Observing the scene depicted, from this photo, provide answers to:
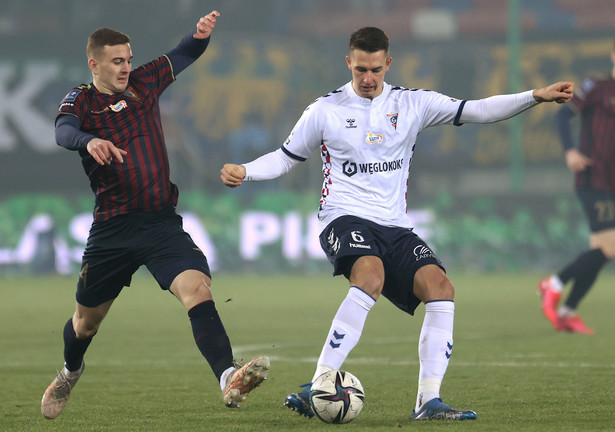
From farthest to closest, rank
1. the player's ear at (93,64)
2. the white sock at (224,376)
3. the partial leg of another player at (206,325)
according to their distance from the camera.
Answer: the player's ear at (93,64) < the partial leg of another player at (206,325) < the white sock at (224,376)

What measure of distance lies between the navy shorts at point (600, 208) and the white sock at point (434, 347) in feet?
16.6

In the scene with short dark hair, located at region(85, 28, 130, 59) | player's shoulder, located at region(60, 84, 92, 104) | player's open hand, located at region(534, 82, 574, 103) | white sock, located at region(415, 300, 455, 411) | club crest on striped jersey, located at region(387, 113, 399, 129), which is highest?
short dark hair, located at region(85, 28, 130, 59)

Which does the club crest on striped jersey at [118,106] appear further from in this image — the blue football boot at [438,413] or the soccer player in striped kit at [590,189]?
the soccer player in striped kit at [590,189]

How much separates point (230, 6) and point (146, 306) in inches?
442

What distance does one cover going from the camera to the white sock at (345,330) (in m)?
5.54

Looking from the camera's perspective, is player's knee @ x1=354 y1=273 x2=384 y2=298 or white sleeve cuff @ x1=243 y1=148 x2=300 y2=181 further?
white sleeve cuff @ x1=243 y1=148 x2=300 y2=181

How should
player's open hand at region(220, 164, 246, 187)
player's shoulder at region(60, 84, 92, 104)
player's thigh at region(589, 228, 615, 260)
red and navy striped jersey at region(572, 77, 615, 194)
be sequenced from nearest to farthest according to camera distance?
player's open hand at region(220, 164, 246, 187) → player's shoulder at region(60, 84, 92, 104) → player's thigh at region(589, 228, 615, 260) → red and navy striped jersey at region(572, 77, 615, 194)

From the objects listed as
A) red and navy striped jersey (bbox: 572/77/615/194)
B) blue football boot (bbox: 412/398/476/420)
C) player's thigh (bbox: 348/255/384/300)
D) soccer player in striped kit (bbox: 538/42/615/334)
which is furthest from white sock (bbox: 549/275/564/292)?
blue football boot (bbox: 412/398/476/420)

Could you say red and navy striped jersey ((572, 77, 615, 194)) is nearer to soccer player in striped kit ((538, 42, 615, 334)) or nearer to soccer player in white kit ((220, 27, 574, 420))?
soccer player in striped kit ((538, 42, 615, 334))

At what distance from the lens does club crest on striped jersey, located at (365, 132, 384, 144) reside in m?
5.95

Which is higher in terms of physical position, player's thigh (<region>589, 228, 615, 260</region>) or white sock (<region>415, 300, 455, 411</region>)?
white sock (<region>415, 300, 455, 411</region>)

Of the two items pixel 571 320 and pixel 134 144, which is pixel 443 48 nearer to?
pixel 571 320

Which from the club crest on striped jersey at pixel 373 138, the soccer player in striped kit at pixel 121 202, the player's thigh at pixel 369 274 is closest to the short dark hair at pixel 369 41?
the club crest on striped jersey at pixel 373 138

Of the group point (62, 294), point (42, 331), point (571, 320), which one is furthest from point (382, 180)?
point (62, 294)
